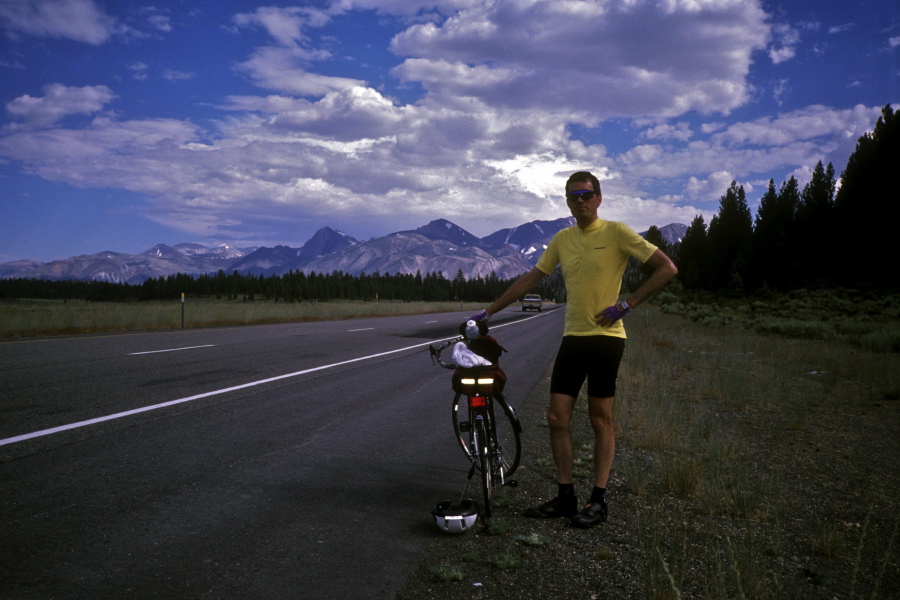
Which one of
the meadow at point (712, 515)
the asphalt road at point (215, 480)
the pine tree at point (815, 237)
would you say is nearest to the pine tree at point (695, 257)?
the pine tree at point (815, 237)

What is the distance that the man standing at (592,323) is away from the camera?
12.3ft

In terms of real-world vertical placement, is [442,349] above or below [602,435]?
above

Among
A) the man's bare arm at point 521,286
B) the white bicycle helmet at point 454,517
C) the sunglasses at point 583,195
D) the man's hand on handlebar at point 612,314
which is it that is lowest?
the white bicycle helmet at point 454,517

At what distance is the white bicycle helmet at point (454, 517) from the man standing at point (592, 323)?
1.76 feet

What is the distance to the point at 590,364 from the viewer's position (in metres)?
3.80

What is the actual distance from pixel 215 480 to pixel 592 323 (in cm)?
322

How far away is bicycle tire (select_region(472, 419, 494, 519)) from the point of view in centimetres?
390

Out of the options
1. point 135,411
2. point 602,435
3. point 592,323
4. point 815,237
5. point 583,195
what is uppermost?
point 815,237

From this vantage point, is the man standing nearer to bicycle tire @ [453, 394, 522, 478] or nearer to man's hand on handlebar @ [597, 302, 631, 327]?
man's hand on handlebar @ [597, 302, 631, 327]

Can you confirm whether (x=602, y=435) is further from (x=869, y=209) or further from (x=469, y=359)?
(x=869, y=209)

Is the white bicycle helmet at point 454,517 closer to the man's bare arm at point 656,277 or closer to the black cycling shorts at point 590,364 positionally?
the black cycling shorts at point 590,364

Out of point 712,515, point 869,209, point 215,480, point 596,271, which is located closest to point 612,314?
point 596,271

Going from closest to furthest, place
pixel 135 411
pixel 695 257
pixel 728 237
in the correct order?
pixel 135 411 → pixel 728 237 → pixel 695 257

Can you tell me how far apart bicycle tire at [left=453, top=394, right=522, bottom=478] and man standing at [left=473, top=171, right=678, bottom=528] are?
546mm
